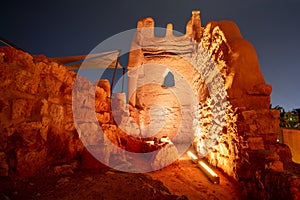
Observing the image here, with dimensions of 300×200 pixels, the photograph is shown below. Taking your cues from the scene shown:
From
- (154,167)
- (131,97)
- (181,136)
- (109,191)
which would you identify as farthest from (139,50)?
(109,191)

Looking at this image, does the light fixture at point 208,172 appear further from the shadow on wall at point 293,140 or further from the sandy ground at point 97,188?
the shadow on wall at point 293,140

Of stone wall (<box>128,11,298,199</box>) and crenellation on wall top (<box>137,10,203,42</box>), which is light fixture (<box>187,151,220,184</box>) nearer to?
stone wall (<box>128,11,298,199</box>)

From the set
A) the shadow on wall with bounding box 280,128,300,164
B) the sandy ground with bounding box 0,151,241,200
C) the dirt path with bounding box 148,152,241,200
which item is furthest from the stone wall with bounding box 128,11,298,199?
the shadow on wall with bounding box 280,128,300,164

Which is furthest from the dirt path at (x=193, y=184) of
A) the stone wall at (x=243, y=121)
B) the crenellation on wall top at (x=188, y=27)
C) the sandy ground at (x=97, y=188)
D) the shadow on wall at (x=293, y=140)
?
the crenellation on wall top at (x=188, y=27)

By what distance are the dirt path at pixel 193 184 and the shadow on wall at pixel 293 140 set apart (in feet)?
13.7

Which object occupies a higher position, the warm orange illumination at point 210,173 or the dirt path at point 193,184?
the warm orange illumination at point 210,173

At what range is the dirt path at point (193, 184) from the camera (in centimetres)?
313

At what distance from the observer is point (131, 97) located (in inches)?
302

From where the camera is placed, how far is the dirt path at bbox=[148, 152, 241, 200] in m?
3.13

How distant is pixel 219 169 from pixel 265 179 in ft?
5.47

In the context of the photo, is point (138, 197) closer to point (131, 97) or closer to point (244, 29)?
point (131, 97)

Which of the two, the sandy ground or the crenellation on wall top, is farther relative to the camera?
the crenellation on wall top

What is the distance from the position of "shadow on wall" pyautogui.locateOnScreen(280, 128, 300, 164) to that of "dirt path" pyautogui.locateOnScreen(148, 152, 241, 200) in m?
4.17

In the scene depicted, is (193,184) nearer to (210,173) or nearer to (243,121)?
(210,173)
